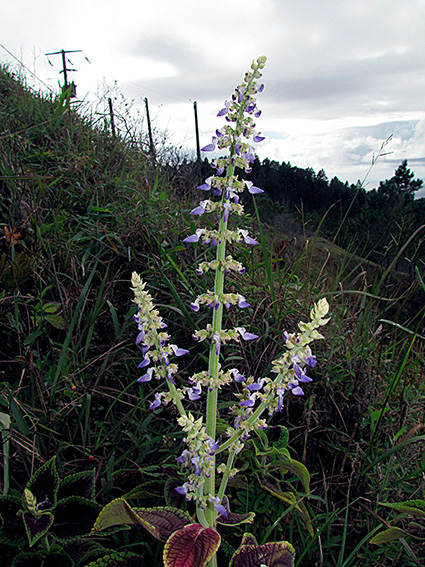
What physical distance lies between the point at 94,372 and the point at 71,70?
8085 millimetres

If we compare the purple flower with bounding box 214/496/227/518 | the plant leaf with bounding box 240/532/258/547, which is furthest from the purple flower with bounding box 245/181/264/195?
the plant leaf with bounding box 240/532/258/547

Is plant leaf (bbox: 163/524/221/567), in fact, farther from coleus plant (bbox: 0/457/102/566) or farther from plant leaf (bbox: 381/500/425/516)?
plant leaf (bbox: 381/500/425/516)

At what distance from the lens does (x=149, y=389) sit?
2.94 m

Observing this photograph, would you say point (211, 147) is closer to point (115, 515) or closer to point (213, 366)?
point (213, 366)

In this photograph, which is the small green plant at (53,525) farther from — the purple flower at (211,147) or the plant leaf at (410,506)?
the purple flower at (211,147)

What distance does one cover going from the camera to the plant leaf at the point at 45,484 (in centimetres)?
199

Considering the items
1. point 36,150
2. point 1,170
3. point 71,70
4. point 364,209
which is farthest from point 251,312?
point 364,209

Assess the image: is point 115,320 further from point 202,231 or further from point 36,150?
point 36,150

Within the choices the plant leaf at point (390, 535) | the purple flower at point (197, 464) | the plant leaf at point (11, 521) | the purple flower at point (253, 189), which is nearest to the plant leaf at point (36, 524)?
the plant leaf at point (11, 521)

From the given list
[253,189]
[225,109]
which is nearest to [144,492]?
[253,189]

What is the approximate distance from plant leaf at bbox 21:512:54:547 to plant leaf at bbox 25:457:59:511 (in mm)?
148

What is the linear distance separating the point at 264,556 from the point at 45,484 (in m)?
1.02

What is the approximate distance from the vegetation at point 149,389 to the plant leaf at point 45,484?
12 cm

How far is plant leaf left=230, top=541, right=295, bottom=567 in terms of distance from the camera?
1790mm
